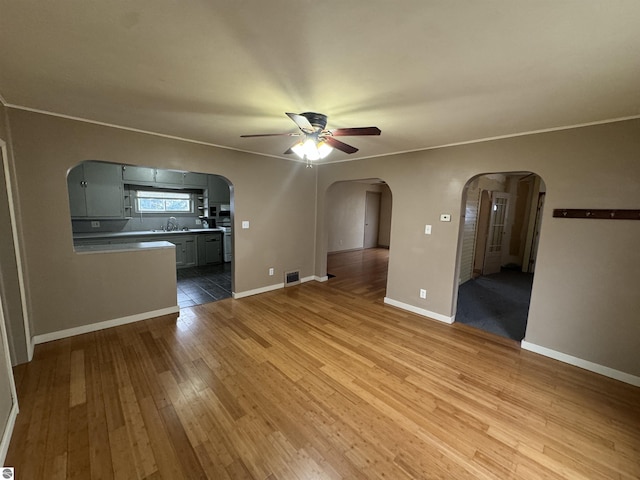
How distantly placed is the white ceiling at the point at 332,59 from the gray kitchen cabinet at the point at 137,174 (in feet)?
9.25

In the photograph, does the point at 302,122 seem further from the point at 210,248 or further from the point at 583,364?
the point at 210,248

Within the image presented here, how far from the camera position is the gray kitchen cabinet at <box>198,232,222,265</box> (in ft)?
19.8

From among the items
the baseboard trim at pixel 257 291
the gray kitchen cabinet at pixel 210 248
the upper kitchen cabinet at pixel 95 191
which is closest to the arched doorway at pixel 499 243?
the baseboard trim at pixel 257 291

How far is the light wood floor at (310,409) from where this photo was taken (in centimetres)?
154

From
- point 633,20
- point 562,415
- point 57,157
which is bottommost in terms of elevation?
point 562,415

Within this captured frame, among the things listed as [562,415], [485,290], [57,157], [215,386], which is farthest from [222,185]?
[562,415]

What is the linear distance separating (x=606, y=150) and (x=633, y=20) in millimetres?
1788

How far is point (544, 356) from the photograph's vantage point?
2.78 meters

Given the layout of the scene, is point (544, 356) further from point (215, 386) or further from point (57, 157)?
point (57, 157)

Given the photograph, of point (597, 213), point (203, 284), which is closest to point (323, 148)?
point (597, 213)

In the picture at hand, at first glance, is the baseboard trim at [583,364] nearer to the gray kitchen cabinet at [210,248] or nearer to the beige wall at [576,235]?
the beige wall at [576,235]

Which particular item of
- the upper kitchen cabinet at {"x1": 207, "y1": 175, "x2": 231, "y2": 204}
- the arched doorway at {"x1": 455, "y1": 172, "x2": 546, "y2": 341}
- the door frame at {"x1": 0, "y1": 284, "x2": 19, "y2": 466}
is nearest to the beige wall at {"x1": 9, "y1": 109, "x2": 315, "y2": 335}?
the door frame at {"x1": 0, "y1": 284, "x2": 19, "y2": 466}

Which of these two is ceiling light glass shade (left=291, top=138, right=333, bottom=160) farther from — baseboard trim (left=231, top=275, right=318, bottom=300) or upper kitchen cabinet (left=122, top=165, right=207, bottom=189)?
upper kitchen cabinet (left=122, top=165, right=207, bottom=189)

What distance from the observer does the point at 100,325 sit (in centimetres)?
302
